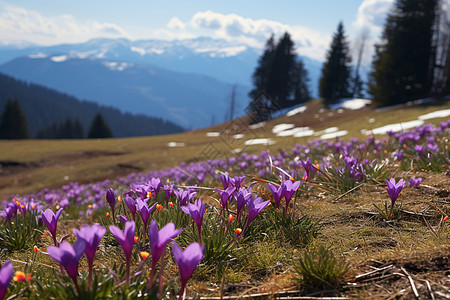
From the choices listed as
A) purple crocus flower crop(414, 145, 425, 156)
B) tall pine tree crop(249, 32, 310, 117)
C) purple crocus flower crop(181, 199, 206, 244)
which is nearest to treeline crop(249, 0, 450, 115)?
tall pine tree crop(249, 32, 310, 117)

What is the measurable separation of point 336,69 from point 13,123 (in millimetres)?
68352

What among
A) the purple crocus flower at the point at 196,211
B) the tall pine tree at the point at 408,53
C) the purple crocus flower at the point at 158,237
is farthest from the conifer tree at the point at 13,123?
the purple crocus flower at the point at 158,237

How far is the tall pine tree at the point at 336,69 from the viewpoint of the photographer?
58719mm

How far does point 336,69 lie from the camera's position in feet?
193

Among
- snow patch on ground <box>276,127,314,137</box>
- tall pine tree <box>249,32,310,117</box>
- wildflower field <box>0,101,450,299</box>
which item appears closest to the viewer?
wildflower field <box>0,101,450,299</box>

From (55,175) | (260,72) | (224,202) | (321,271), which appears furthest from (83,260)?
(260,72)

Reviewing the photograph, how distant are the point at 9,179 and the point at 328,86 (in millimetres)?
49602

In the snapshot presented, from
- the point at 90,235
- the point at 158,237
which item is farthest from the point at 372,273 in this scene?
the point at 90,235

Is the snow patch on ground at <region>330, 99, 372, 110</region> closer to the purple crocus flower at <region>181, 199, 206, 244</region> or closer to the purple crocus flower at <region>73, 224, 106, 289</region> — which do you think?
the purple crocus flower at <region>181, 199, 206, 244</region>

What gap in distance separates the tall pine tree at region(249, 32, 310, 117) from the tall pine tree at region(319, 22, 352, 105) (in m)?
7.16

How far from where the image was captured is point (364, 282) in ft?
6.47

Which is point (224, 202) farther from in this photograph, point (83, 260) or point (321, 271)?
point (83, 260)

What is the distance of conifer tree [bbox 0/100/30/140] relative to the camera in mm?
73375

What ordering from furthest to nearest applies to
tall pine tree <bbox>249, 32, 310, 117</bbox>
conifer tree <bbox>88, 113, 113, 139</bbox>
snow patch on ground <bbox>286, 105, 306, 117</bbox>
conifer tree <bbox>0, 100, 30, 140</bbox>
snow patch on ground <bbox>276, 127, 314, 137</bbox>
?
conifer tree <bbox>88, 113, 113, 139</bbox> → conifer tree <bbox>0, 100, 30, 140</bbox> → tall pine tree <bbox>249, 32, 310, 117</bbox> → snow patch on ground <bbox>286, 105, 306, 117</bbox> → snow patch on ground <bbox>276, 127, 314, 137</bbox>
